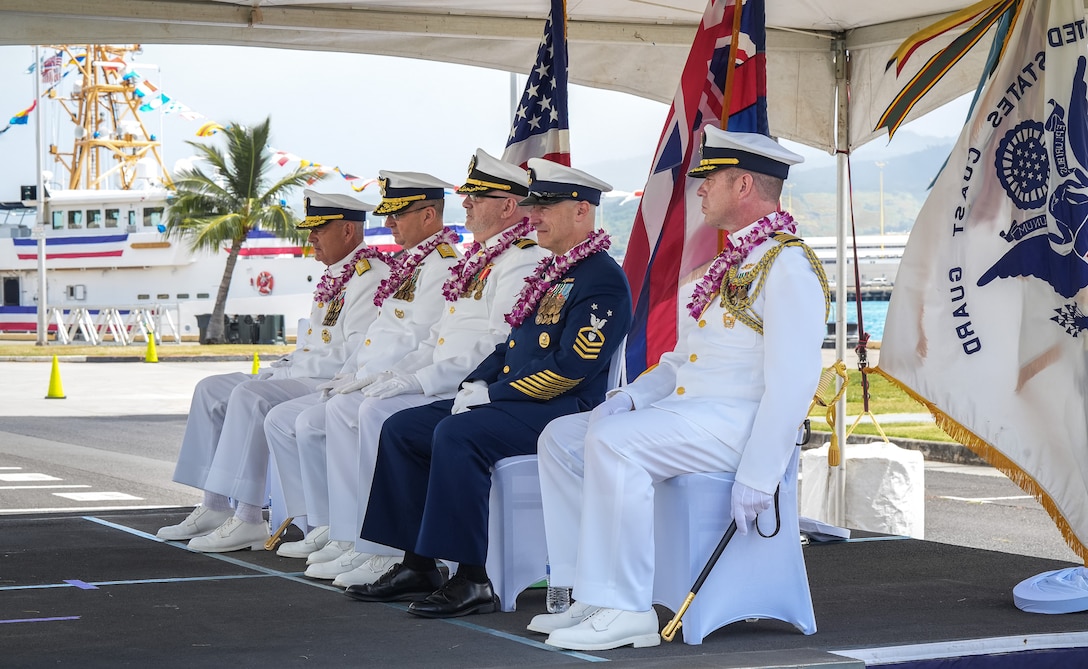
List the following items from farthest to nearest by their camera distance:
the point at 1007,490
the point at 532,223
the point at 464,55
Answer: the point at 1007,490
the point at 464,55
the point at 532,223

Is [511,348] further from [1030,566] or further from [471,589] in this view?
[1030,566]

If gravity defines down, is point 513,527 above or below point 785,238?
below

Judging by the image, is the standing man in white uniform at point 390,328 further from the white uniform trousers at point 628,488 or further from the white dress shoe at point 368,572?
the white uniform trousers at point 628,488

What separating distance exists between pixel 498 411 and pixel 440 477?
0.34 meters

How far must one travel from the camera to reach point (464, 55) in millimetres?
8055

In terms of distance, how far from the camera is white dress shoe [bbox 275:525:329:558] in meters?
5.98

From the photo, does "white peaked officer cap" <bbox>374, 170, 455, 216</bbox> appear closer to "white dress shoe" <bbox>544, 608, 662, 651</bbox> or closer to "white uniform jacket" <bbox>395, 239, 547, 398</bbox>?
"white uniform jacket" <bbox>395, 239, 547, 398</bbox>

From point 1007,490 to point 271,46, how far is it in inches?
294

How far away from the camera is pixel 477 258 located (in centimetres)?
553

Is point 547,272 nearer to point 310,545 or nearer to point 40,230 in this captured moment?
point 310,545

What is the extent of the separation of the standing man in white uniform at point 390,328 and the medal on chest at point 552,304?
1012mm

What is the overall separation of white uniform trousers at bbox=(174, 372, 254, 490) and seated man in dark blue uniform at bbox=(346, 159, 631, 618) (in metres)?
2.08

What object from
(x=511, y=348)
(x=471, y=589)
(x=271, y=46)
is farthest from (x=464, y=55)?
(x=471, y=589)

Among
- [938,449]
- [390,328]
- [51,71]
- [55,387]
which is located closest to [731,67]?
[390,328]
